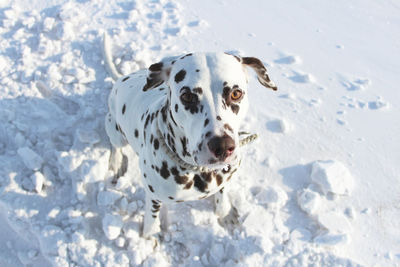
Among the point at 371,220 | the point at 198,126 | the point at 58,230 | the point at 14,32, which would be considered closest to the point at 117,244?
the point at 58,230

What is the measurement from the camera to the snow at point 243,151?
299cm

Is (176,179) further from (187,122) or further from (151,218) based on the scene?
(151,218)

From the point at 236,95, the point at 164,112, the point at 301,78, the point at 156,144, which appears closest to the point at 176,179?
the point at 156,144

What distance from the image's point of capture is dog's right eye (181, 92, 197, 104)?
6.32ft

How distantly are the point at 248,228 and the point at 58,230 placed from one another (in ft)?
5.70

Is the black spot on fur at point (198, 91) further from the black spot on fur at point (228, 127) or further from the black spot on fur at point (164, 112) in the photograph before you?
the black spot on fur at point (164, 112)

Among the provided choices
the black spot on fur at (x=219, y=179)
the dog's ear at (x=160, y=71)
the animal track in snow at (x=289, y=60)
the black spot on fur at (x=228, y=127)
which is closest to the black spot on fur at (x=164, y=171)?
the black spot on fur at (x=219, y=179)

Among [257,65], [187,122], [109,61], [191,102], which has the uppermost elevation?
[257,65]

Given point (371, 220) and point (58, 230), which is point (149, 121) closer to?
point (58, 230)

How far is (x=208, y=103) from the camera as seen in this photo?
1889 mm

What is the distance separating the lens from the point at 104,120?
3.78 metres

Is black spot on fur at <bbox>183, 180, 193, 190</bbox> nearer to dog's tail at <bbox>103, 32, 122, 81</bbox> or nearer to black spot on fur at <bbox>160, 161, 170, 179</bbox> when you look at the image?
black spot on fur at <bbox>160, 161, 170, 179</bbox>

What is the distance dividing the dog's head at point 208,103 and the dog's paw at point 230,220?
1294 millimetres

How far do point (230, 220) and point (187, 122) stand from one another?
5.02 feet
